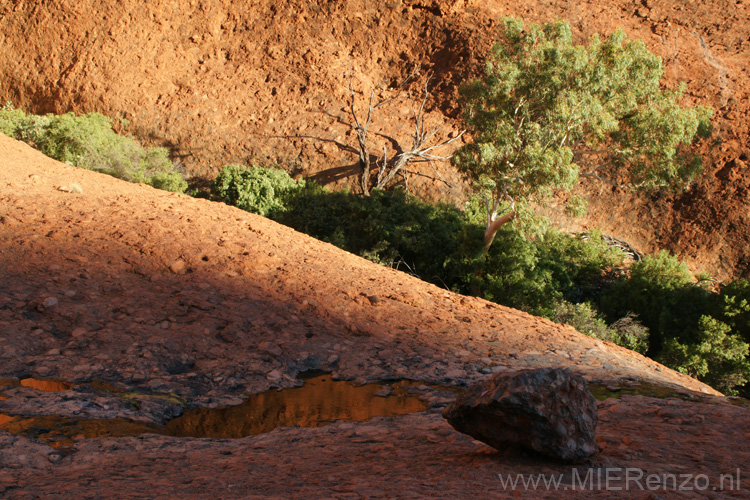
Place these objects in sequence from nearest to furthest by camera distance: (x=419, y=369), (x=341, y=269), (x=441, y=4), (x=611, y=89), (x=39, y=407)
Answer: (x=39, y=407) < (x=419, y=369) < (x=341, y=269) < (x=611, y=89) < (x=441, y=4)

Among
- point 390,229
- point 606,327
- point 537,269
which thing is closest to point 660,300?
point 606,327

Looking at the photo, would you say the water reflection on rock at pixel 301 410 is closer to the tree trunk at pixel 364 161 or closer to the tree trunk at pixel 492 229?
the tree trunk at pixel 492 229

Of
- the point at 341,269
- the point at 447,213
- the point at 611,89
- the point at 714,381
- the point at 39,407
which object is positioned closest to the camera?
the point at 39,407

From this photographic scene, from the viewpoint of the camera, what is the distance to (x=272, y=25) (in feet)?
65.7

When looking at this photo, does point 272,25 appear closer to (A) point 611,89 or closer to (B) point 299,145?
(B) point 299,145

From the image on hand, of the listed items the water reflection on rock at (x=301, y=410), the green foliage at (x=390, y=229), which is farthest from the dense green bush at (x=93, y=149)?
the water reflection on rock at (x=301, y=410)

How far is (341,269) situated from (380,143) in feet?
36.2

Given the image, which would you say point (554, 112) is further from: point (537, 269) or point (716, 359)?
point (716, 359)

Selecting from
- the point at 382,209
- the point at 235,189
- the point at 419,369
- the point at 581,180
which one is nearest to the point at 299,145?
the point at 235,189

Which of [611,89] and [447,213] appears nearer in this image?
[611,89]

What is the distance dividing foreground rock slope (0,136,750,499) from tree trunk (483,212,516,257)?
4498 millimetres

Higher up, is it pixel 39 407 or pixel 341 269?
pixel 341 269

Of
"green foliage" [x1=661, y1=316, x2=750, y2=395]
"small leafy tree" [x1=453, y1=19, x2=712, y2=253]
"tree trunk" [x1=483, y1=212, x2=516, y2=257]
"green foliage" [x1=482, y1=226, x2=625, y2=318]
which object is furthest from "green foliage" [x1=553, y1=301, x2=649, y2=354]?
"small leafy tree" [x1=453, y1=19, x2=712, y2=253]

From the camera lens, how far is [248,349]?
5.53 m
